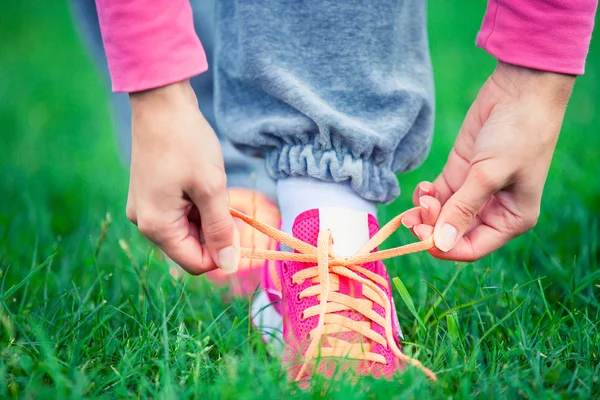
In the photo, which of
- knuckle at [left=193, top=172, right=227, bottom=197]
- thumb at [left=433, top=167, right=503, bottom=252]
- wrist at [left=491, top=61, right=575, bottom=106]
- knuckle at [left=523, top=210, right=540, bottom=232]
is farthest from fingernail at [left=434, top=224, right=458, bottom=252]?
knuckle at [left=193, top=172, right=227, bottom=197]

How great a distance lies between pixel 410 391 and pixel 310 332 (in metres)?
0.25

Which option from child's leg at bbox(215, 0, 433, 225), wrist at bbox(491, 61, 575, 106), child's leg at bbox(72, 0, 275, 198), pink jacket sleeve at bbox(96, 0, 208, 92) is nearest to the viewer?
pink jacket sleeve at bbox(96, 0, 208, 92)

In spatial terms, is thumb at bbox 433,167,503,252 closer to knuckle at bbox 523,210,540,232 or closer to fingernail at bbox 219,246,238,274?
knuckle at bbox 523,210,540,232

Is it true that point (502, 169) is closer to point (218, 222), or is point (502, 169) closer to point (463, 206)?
point (463, 206)

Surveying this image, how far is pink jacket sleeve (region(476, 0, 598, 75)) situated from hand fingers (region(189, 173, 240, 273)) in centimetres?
52

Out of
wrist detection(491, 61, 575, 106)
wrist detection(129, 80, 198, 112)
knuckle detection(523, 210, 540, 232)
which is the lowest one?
knuckle detection(523, 210, 540, 232)

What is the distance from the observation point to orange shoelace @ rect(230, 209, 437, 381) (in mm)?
1055

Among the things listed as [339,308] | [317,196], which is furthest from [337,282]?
[317,196]

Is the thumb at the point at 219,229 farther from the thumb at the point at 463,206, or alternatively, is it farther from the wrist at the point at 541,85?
the wrist at the point at 541,85

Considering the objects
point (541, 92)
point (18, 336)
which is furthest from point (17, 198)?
point (541, 92)

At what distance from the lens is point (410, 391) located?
2.84 ft

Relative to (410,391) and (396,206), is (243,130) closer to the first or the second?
(410,391)

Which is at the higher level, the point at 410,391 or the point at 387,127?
the point at 387,127

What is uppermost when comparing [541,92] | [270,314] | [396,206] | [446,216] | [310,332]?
[541,92]
